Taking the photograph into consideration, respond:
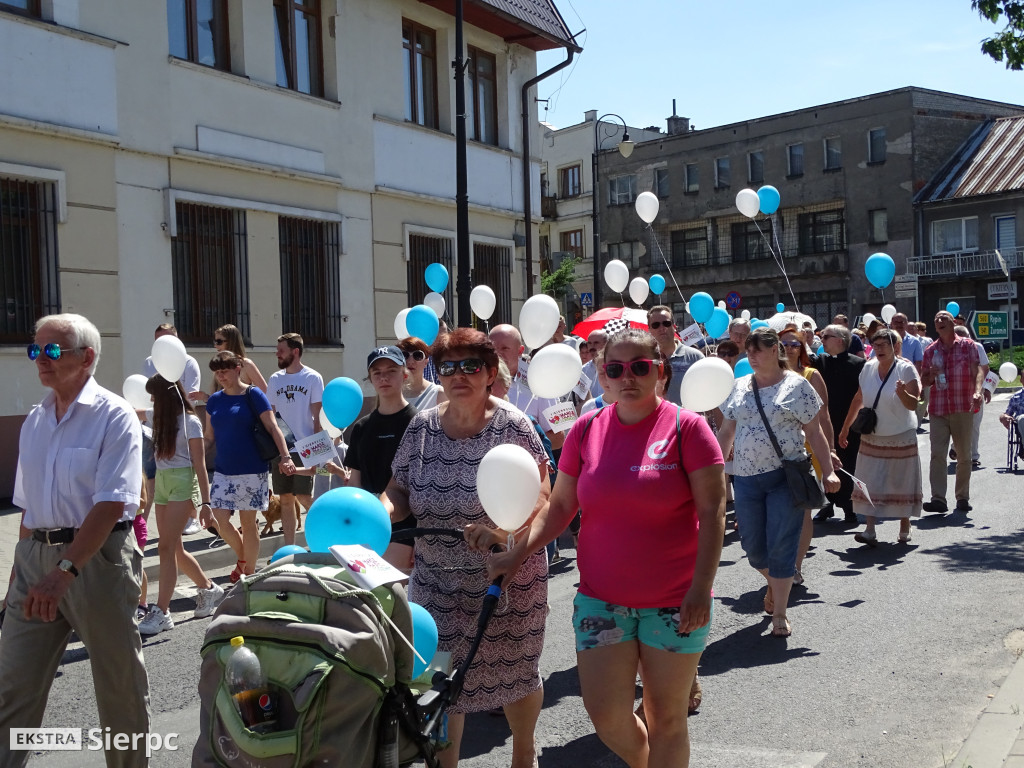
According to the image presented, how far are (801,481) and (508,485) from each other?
3.58 m

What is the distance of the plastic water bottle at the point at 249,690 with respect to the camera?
2602mm

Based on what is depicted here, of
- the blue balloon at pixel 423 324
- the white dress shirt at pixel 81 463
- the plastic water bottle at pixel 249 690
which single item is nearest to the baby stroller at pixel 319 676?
the plastic water bottle at pixel 249 690

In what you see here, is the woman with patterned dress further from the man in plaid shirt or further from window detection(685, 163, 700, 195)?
window detection(685, 163, 700, 195)

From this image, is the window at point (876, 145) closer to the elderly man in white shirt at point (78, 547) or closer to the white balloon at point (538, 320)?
the white balloon at point (538, 320)

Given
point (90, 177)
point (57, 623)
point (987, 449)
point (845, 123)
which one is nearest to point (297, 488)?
point (57, 623)

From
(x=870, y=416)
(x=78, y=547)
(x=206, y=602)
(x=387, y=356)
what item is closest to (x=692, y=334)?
(x=870, y=416)

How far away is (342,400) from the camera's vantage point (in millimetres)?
6422

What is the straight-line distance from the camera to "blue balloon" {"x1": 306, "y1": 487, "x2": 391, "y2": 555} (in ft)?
10.9

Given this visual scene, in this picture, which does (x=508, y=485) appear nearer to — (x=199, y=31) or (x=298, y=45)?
(x=199, y=31)

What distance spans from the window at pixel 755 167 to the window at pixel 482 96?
109 ft

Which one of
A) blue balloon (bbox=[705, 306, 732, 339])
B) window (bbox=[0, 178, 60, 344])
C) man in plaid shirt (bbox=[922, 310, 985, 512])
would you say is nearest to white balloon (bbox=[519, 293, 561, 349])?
man in plaid shirt (bbox=[922, 310, 985, 512])

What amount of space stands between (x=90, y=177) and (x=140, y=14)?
7.91ft

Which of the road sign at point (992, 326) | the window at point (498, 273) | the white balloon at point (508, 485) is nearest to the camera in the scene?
the white balloon at point (508, 485)

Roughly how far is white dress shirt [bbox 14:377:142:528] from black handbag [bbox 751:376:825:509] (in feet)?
13.8
